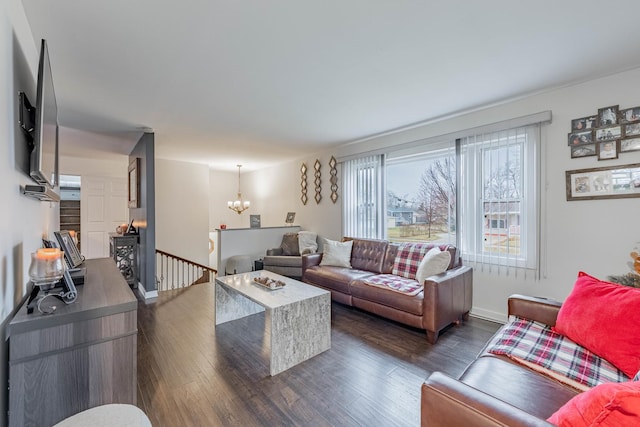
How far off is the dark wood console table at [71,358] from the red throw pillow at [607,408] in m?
1.81

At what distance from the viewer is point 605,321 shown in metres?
1.50

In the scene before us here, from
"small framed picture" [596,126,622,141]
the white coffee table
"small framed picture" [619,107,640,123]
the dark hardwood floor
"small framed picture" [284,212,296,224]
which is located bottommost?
the dark hardwood floor

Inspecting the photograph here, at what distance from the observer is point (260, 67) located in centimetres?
228

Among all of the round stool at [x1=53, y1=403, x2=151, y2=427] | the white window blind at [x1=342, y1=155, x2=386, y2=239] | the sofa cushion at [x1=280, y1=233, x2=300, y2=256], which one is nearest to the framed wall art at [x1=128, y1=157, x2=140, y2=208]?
the sofa cushion at [x1=280, y1=233, x2=300, y2=256]

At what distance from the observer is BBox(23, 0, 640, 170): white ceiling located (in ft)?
5.40

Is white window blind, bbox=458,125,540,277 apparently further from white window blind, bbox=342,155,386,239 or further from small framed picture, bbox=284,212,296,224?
small framed picture, bbox=284,212,296,224

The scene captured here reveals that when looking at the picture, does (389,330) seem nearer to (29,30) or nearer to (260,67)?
(260,67)

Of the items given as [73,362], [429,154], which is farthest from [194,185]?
[73,362]

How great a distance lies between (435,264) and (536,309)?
1.05m

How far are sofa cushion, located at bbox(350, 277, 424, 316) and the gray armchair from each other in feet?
5.26

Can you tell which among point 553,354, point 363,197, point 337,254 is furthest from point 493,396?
point 363,197

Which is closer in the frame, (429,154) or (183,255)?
(429,154)

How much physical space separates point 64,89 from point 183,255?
4141mm

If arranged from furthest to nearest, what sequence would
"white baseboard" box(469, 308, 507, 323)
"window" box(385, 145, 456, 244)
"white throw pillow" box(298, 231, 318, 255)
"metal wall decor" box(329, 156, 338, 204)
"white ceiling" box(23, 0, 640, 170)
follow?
"white throw pillow" box(298, 231, 318, 255)
"metal wall decor" box(329, 156, 338, 204)
"window" box(385, 145, 456, 244)
"white baseboard" box(469, 308, 507, 323)
"white ceiling" box(23, 0, 640, 170)
